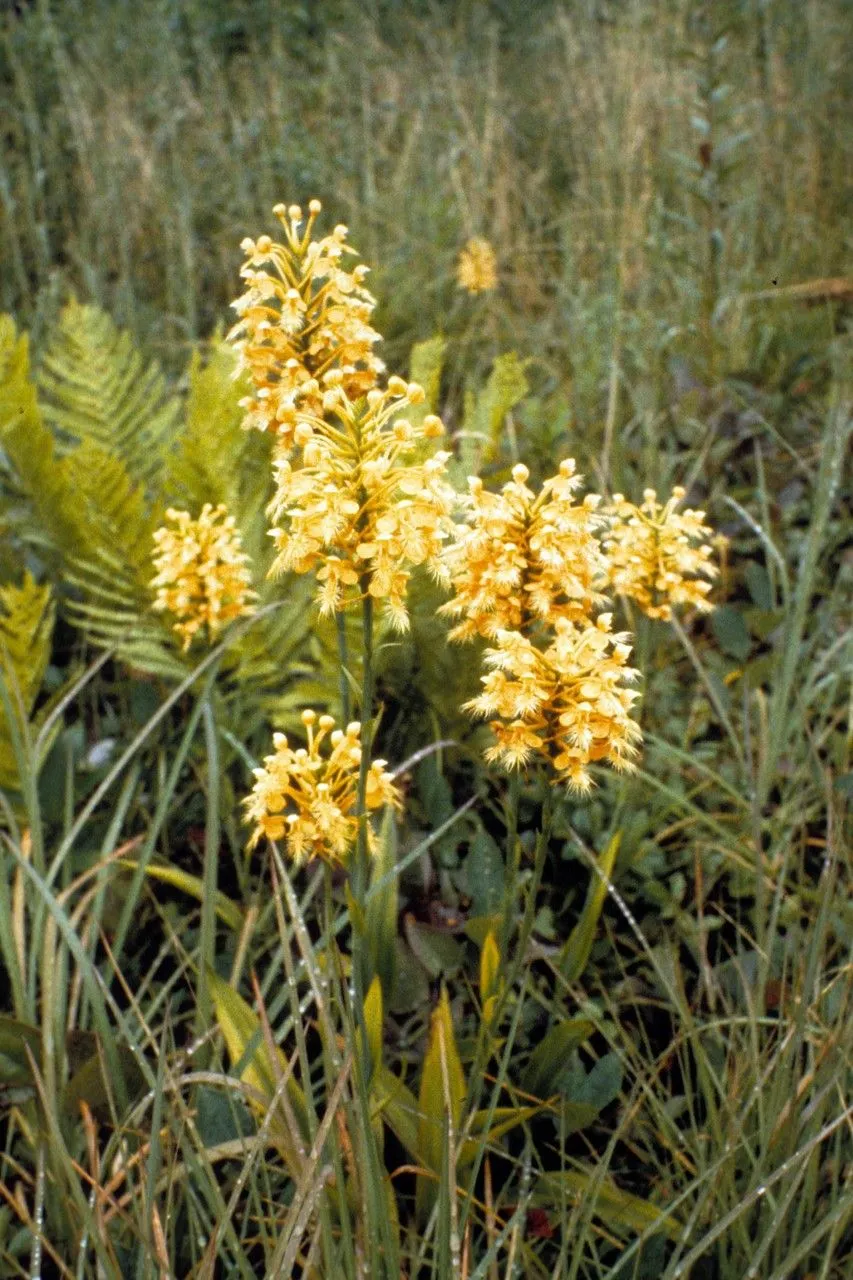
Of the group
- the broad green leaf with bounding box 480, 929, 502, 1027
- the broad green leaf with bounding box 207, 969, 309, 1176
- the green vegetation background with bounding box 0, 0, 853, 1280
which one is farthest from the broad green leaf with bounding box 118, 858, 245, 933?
the broad green leaf with bounding box 480, 929, 502, 1027

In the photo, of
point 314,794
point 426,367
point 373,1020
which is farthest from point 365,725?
point 426,367

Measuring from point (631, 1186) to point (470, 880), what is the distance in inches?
18.4

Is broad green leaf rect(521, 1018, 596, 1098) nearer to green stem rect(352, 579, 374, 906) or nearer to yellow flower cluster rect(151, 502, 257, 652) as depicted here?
green stem rect(352, 579, 374, 906)

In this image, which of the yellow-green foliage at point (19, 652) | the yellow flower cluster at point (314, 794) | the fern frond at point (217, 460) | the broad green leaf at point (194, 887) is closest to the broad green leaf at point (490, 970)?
the yellow flower cluster at point (314, 794)

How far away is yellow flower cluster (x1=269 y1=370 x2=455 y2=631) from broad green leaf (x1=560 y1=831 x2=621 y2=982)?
0.56 meters

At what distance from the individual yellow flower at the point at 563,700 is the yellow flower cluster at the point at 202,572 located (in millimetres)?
761

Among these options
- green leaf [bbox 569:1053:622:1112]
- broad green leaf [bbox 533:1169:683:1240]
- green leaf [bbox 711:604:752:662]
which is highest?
green leaf [bbox 711:604:752:662]

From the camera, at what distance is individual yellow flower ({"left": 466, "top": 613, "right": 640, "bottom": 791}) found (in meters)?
1.11

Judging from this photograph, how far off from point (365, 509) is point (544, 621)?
210 mm

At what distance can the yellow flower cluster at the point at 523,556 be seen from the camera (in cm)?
112

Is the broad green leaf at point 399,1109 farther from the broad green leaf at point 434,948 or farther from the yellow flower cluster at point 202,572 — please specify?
the yellow flower cluster at point 202,572

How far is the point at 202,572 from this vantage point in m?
1.81

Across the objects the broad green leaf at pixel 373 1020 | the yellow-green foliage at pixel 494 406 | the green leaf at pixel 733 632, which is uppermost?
the yellow-green foliage at pixel 494 406

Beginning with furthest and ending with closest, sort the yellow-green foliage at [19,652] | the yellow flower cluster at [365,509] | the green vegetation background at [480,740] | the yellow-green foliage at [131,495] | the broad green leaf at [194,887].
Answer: the yellow-green foliage at [131,495] → the yellow-green foliage at [19,652] → the broad green leaf at [194,887] → the green vegetation background at [480,740] → the yellow flower cluster at [365,509]
